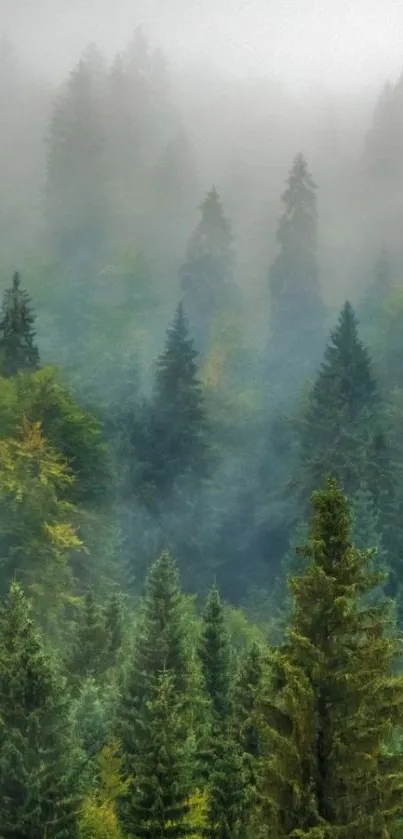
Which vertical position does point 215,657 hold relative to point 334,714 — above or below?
above

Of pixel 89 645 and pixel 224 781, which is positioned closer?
pixel 224 781

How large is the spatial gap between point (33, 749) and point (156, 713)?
120 inches

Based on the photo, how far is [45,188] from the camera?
99.7 metres

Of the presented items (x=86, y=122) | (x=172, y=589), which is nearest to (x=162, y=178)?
(x=86, y=122)

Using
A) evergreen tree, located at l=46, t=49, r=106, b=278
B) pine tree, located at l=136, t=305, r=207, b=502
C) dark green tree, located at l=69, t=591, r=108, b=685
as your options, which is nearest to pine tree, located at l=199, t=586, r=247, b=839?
dark green tree, located at l=69, t=591, r=108, b=685

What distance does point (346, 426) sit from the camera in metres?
59.4

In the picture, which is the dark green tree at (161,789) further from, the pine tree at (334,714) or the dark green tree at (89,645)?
the dark green tree at (89,645)

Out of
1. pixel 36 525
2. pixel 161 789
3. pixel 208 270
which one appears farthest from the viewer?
pixel 208 270

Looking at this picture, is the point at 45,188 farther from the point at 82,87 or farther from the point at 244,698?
the point at 244,698

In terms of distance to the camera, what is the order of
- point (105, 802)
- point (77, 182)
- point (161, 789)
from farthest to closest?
point (77, 182) → point (105, 802) → point (161, 789)

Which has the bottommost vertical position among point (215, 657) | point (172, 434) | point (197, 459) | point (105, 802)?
point (105, 802)

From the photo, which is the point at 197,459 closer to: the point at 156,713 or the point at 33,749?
the point at 156,713

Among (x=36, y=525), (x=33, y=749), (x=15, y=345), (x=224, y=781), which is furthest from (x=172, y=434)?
(x=33, y=749)

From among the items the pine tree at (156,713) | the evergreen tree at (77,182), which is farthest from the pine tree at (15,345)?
the evergreen tree at (77,182)
